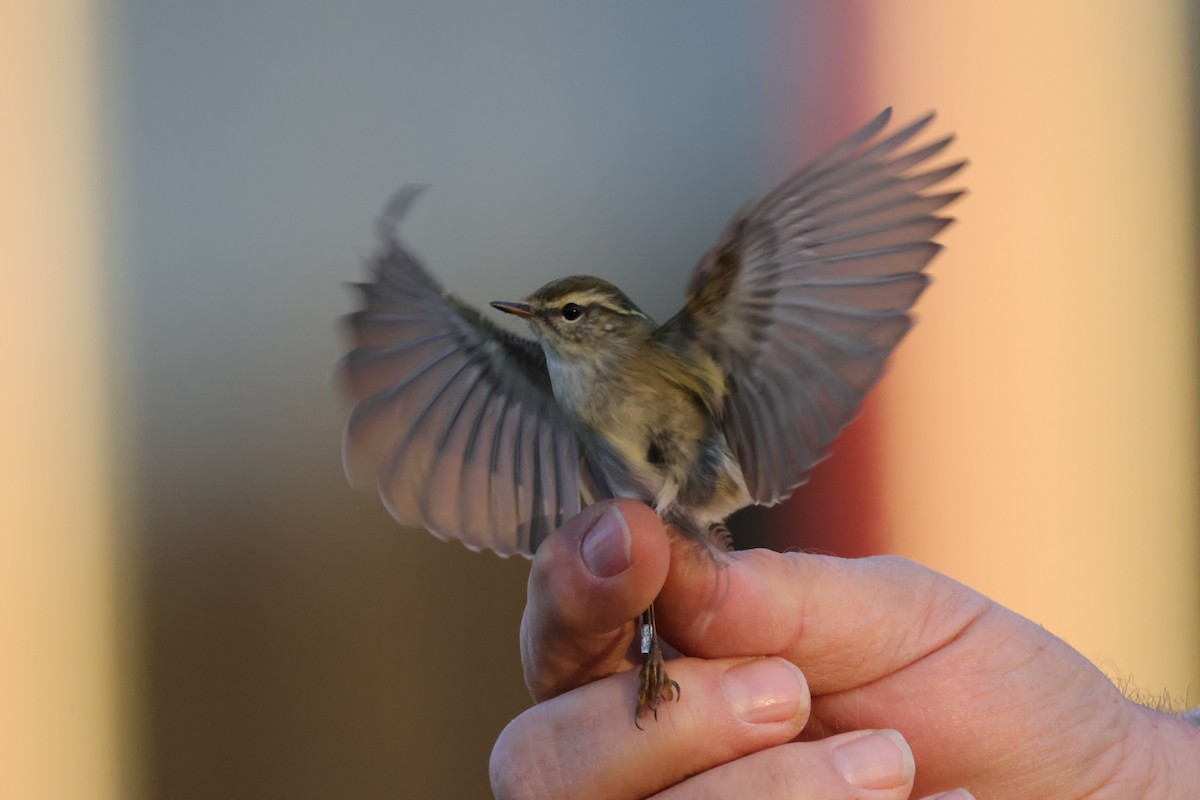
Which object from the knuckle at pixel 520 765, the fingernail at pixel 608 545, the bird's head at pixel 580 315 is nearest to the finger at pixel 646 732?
the knuckle at pixel 520 765

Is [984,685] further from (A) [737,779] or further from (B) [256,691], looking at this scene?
(B) [256,691]

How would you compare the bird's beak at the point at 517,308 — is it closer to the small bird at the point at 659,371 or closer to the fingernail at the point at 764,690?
the small bird at the point at 659,371

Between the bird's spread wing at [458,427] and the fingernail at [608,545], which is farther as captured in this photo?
the bird's spread wing at [458,427]

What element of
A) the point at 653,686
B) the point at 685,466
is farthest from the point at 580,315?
the point at 653,686

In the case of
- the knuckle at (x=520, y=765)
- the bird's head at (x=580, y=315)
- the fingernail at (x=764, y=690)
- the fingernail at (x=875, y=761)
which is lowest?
the knuckle at (x=520, y=765)

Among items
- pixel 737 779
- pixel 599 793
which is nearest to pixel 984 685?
pixel 737 779

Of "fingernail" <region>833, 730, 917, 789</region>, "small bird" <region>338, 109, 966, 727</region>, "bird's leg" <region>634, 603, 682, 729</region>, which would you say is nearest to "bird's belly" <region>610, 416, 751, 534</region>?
"small bird" <region>338, 109, 966, 727</region>

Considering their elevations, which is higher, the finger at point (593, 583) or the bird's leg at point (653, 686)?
the finger at point (593, 583)
